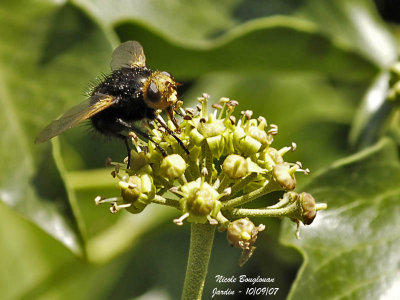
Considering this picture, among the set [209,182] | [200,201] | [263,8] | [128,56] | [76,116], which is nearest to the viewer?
[200,201]

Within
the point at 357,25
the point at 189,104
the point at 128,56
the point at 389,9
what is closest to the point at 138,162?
the point at 128,56

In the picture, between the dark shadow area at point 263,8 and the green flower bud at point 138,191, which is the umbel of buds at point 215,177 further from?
the dark shadow area at point 263,8

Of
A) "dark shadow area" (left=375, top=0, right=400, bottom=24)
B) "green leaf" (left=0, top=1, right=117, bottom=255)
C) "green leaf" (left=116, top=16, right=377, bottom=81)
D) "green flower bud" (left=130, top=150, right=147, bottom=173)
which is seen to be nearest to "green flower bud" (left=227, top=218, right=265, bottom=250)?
"green flower bud" (left=130, top=150, right=147, bottom=173)

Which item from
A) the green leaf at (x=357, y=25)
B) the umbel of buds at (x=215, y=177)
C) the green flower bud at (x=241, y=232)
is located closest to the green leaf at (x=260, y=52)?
the green leaf at (x=357, y=25)

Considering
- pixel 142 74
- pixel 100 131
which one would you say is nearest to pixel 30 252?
pixel 100 131

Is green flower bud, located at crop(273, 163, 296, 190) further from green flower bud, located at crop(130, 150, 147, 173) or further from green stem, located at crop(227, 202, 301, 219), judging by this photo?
green flower bud, located at crop(130, 150, 147, 173)

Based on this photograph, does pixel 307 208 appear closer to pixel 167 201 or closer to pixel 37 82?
pixel 167 201

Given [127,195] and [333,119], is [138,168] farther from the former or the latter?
[333,119]
